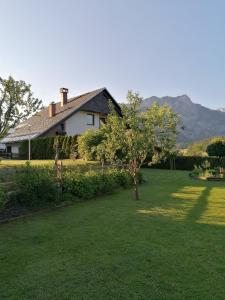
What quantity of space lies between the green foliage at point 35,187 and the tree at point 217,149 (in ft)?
75.5

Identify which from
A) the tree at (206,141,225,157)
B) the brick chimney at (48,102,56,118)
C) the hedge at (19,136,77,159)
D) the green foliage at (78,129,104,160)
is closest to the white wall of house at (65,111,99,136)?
the brick chimney at (48,102,56,118)

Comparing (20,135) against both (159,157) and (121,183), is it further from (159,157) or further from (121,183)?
(159,157)

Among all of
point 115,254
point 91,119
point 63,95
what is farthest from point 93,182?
point 63,95

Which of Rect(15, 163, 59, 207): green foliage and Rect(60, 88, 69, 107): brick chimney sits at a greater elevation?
Rect(60, 88, 69, 107): brick chimney

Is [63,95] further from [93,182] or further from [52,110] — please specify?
[93,182]

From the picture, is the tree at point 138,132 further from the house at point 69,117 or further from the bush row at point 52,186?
the house at point 69,117

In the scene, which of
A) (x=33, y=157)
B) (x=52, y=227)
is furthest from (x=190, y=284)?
(x=33, y=157)

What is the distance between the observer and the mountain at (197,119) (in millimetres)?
134875

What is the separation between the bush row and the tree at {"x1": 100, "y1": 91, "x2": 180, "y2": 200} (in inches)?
52.5

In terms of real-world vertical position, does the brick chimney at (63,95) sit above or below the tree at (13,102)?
above

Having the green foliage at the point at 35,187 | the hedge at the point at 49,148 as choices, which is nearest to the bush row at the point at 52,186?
the green foliage at the point at 35,187

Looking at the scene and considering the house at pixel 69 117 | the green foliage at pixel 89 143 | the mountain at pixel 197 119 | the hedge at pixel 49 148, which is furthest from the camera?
the mountain at pixel 197 119

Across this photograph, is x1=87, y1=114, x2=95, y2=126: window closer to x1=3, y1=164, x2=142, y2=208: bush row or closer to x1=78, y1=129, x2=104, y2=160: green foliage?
x1=78, y1=129, x2=104, y2=160: green foliage

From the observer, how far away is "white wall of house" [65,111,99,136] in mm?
33253
